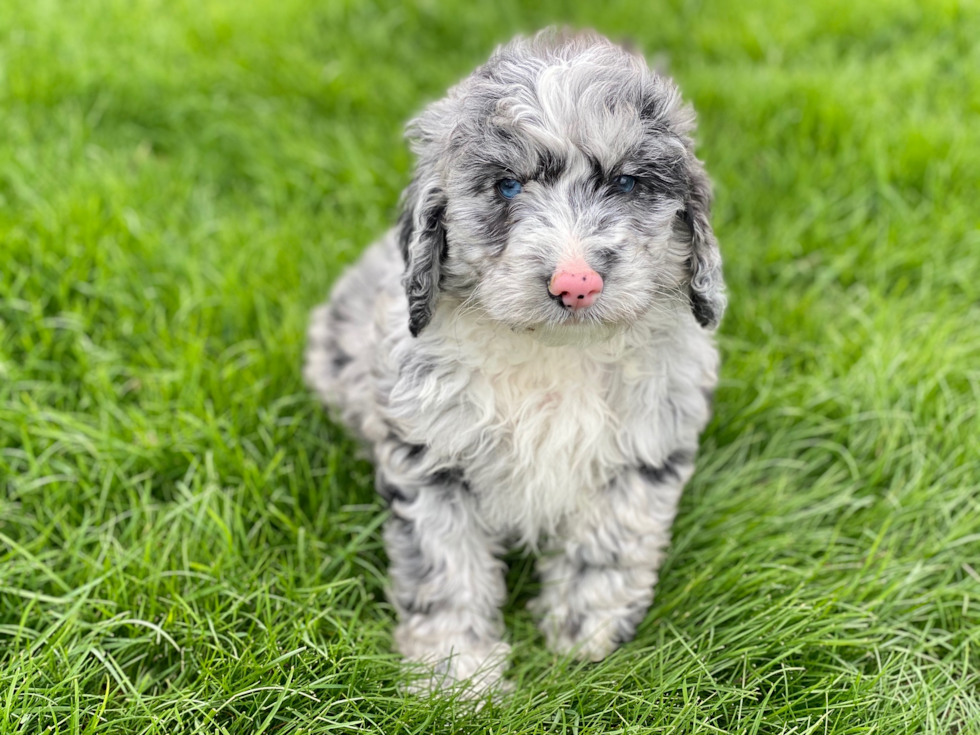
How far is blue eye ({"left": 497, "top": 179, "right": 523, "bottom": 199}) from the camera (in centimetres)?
296

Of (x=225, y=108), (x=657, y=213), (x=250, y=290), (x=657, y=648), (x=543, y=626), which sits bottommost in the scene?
(x=543, y=626)

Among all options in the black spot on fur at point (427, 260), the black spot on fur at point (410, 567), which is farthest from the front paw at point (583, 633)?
the black spot on fur at point (427, 260)

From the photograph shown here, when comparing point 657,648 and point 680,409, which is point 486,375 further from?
point 657,648

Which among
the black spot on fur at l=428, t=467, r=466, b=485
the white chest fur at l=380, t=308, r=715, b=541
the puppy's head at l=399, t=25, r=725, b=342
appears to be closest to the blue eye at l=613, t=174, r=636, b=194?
the puppy's head at l=399, t=25, r=725, b=342

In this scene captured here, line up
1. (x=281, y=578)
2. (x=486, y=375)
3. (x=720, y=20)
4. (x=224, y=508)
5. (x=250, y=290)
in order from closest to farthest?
1. (x=486, y=375)
2. (x=281, y=578)
3. (x=224, y=508)
4. (x=250, y=290)
5. (x=720, y=20)

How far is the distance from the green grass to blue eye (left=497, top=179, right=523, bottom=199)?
5.44 ft

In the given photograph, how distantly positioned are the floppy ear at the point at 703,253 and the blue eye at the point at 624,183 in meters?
0.22

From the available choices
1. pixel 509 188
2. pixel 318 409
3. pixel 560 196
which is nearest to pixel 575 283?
pixel 560 196

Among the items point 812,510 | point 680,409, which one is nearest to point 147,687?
point 680,409

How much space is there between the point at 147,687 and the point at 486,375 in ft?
5.64

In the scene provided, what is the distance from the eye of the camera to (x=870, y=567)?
389cm

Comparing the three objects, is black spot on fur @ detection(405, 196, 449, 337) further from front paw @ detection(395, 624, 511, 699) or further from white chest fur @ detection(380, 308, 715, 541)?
front paw @ detection(395, 624, 511, 699)

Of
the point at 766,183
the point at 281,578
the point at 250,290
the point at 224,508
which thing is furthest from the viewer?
the point at 766,183

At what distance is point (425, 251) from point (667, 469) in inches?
51.8
